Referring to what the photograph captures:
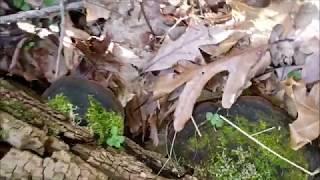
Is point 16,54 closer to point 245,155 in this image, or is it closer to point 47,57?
point 47,57

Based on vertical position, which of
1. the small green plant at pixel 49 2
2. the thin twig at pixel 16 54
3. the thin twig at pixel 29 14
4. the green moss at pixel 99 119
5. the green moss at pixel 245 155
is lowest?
the green moss at pixel 245 155

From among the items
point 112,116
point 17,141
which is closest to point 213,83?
point 112,116

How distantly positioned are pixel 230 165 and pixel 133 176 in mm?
421

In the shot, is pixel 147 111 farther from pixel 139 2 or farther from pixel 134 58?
pixel 139 2

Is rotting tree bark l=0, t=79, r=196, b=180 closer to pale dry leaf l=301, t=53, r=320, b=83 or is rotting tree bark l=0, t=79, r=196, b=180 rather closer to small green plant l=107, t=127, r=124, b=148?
small green plant l=107, t=127, r=124, b=148

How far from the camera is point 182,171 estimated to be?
2.07 metres

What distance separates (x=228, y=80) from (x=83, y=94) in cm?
61

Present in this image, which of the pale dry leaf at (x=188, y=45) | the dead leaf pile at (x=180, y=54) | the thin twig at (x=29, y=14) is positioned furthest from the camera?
the thin twig at (x=29, y=14)

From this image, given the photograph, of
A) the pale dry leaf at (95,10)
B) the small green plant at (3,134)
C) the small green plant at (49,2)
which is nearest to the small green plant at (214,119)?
the pale dry leaf at (95,10)

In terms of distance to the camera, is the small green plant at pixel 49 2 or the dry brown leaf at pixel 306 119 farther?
the small green plant at pixel 49 2

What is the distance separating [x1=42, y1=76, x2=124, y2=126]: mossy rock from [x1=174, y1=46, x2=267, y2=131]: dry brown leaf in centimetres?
28

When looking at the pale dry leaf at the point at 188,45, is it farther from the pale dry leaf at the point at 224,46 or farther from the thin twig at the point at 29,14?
the thin twig at the point at 29,14

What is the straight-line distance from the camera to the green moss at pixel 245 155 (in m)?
1.95

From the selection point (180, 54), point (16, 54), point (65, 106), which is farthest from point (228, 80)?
point (16, 54)
